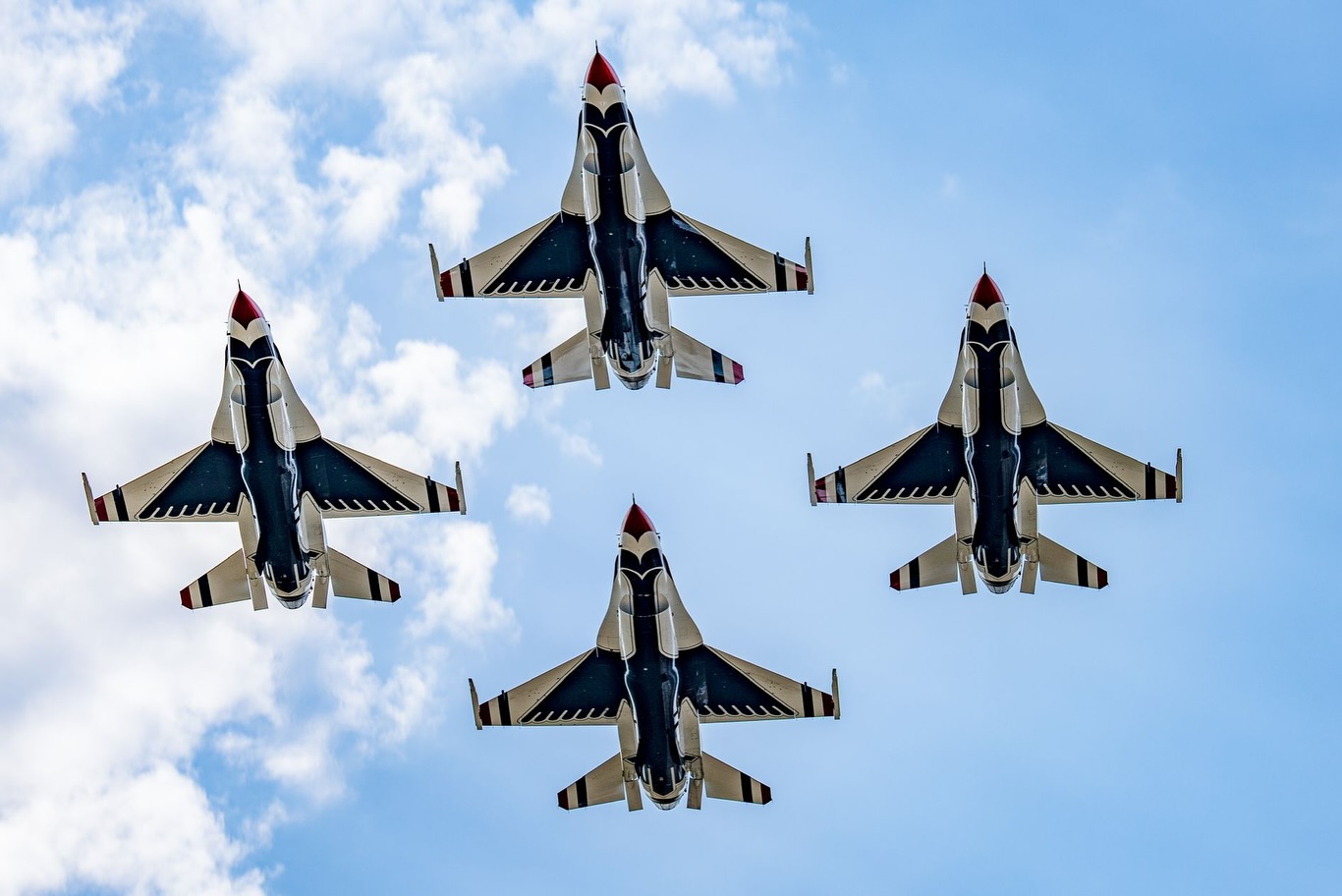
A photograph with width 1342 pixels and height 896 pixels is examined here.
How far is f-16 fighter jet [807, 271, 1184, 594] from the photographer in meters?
72.2

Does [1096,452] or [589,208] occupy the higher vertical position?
[589,208]

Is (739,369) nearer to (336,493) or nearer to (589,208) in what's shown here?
(589,208)

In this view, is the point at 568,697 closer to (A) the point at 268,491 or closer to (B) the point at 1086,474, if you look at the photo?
(A) the point at 268,491

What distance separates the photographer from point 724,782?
78438mm

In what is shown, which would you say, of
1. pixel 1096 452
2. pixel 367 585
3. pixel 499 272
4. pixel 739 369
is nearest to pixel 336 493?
pixel 367 585

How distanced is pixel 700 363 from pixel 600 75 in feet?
38.6

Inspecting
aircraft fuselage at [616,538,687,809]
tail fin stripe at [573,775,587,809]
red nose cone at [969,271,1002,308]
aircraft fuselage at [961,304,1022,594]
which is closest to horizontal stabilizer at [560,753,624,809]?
Result: tail fin stripe at [573,775,587,809]

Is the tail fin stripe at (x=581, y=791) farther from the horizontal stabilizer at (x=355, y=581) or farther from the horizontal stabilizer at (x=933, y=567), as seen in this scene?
the horizontal stabilizer at (x=933, y=567)

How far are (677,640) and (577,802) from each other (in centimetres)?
757

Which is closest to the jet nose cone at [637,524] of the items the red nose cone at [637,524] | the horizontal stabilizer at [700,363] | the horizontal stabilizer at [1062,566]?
the red nose cone at [637,524]

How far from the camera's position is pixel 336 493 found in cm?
7650

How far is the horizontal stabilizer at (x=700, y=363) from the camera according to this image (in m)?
79.8

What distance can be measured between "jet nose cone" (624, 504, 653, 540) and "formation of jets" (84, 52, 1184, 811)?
0.07m

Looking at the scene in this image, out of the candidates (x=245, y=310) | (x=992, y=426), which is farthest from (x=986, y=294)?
(x=245, y=310)
